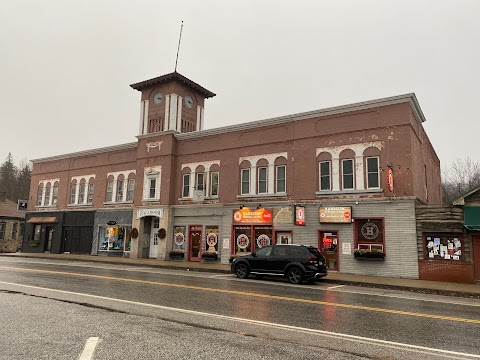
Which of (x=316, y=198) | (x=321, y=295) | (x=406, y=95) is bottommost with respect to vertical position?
(x=321, y=295)

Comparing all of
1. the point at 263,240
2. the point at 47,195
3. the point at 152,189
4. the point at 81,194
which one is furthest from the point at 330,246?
the point at 47,195

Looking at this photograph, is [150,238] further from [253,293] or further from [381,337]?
[381,337]

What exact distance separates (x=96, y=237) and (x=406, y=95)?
86.4 ft

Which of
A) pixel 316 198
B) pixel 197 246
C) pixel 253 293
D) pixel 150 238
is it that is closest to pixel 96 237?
pixel 150 238

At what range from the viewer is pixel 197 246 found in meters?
25.9

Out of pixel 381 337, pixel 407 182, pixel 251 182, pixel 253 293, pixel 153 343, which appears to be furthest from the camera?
pixel 251 182

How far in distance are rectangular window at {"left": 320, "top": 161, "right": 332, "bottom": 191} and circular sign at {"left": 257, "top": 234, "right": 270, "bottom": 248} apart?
469cm

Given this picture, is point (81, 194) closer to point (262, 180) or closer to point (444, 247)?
point (262, 180)

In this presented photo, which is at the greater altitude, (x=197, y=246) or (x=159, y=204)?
(x=159, y=204)

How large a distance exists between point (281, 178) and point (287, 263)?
8310 mm

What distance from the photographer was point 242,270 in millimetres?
17156

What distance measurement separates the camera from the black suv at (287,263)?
15.3 m

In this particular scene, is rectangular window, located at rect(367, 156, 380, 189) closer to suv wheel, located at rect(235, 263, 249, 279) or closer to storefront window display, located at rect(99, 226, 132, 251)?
suv wheel, located at rect(235, 263, 249, 279)

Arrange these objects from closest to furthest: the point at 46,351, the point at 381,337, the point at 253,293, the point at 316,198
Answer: the point at 46,351
the point at 381,337
the point at 253,293
the point at 316,198
